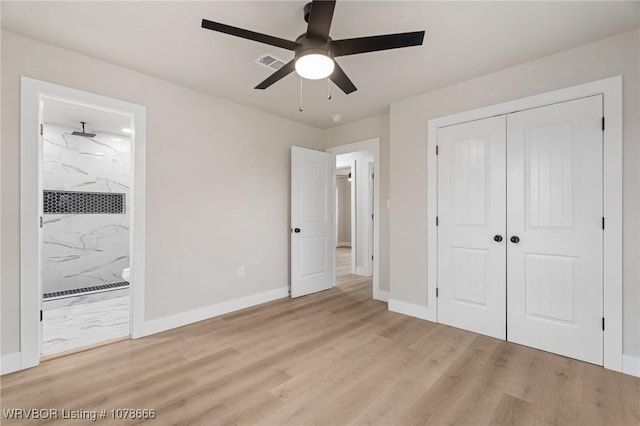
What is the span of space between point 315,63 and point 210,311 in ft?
9.41

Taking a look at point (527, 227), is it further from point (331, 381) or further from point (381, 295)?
point (331, 381)

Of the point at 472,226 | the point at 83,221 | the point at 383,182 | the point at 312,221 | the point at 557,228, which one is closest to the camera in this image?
the point at 557,228

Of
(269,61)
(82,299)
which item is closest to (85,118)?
(82,299)

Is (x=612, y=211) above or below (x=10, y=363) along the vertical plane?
above

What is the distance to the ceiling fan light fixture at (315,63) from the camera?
1.74 m

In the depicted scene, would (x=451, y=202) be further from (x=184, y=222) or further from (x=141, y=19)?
(x=141, y=19)

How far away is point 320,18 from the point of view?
157cm

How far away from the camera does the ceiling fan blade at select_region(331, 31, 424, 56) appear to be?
1627 mm

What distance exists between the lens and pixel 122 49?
2418mm

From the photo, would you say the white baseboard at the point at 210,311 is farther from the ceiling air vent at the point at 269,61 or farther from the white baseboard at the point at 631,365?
the white baseboard at the point at 631,365

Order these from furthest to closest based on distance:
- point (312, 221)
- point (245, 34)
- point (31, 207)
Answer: point (312, 221) → point (31, 207) → point (245, 34)

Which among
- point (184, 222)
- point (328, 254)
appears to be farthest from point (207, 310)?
point (328, 254)

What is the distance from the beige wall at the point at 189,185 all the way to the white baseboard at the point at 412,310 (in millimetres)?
1557

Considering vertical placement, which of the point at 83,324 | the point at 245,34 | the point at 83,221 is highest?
the point at 245,34
